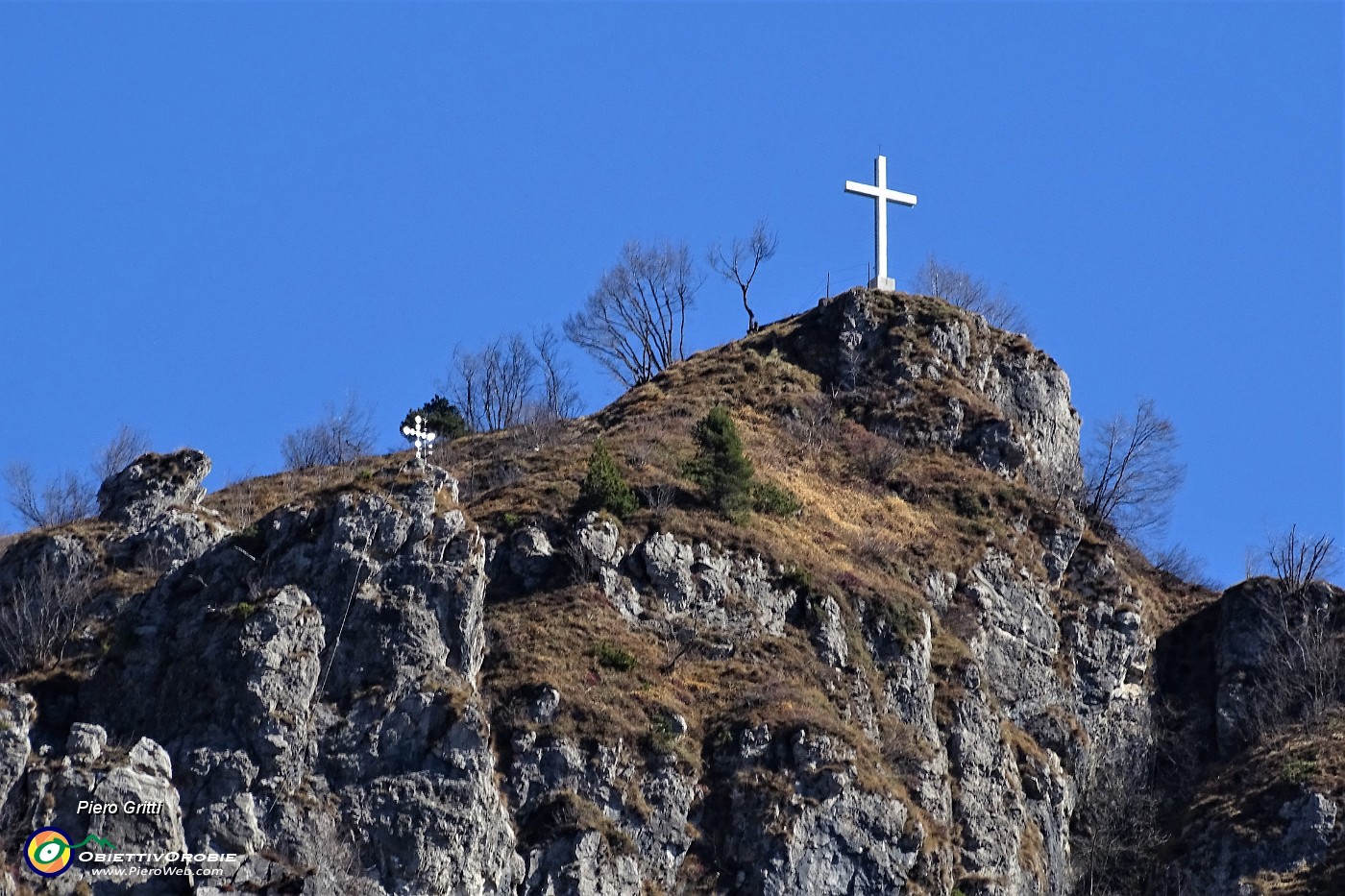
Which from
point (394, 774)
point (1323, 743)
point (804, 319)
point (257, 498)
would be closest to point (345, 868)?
point (394, 774)

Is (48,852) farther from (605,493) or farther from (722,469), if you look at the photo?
(722,469)

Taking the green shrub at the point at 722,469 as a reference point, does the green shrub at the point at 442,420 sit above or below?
above

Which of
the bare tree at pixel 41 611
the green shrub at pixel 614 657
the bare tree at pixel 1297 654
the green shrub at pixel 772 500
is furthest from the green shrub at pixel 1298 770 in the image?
the bare tree at pixel 41 611

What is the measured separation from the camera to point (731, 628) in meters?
65.9

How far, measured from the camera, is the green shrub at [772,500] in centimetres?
7200

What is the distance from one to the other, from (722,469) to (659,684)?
9.81 metres

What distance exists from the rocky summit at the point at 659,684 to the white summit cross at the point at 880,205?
735cm

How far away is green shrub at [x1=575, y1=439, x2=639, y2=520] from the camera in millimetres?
67562

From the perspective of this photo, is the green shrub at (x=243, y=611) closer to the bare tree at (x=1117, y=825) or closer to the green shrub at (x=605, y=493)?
the green shrub at (x=605, y=493)

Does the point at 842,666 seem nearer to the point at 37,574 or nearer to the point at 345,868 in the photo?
the point at 345,868

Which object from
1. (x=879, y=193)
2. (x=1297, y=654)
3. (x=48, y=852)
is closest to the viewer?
(x=48, y=852)

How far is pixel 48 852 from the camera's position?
50.5 m

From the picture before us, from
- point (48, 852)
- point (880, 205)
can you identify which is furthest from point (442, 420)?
point (48, 852)

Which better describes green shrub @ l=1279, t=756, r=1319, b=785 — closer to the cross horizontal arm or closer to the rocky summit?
the rocky summit
